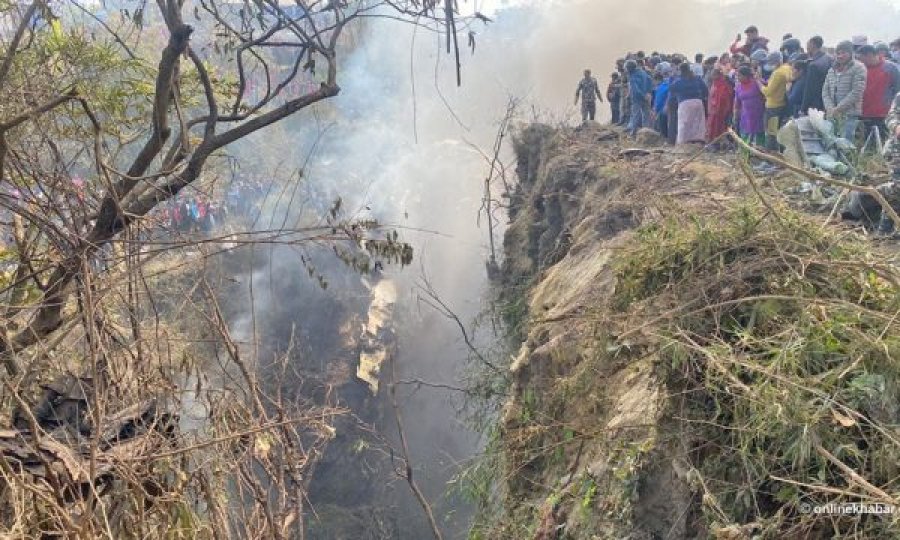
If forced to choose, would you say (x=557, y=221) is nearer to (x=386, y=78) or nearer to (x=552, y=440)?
(x=552, y=440)

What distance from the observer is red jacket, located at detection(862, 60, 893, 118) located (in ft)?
25.3

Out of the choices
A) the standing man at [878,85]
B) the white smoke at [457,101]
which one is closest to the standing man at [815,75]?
the standing man at [878,85]

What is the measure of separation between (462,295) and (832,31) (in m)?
22.7

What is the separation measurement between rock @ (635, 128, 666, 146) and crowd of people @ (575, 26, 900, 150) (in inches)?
6.4

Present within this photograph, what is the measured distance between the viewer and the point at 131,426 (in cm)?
345

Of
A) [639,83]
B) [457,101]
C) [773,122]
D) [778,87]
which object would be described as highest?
[457,101]

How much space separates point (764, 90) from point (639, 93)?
4191 millimetres

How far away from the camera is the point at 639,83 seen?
1330cm

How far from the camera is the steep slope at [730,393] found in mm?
A: 2797

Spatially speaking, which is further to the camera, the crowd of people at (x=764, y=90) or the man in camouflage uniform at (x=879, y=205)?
the crowd of people at (x=764, y=90)

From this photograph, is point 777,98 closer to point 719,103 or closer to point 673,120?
point 719,103

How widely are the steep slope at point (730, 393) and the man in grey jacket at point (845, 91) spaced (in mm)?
→ 4077

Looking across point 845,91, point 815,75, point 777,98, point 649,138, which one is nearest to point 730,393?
point 845,91

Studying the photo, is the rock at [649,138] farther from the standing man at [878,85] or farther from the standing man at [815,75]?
the standing man at [878,85]
